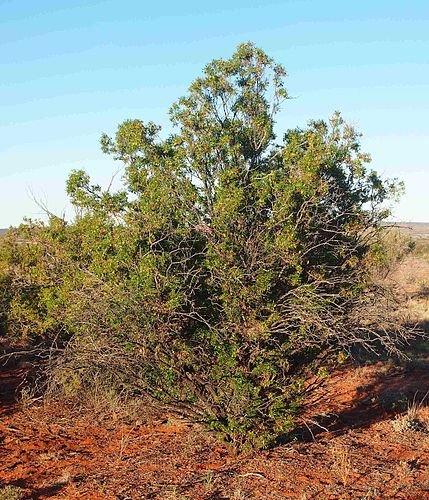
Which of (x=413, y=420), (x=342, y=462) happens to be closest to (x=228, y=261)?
(x=342, y=462)

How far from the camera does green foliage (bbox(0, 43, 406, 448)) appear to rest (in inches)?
336

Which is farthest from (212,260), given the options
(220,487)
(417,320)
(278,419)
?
(417,320)

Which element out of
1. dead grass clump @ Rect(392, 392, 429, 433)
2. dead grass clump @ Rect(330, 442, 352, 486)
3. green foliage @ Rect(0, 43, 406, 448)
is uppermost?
green foliage @ Rect(0, 43, 406, 448)

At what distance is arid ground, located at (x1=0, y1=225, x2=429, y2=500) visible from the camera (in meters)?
8.62

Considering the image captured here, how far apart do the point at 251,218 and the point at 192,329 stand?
2158mm

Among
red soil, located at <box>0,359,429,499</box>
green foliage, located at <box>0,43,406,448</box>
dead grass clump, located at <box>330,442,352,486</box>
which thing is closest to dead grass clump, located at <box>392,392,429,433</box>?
red soil, located at <box>0,359,429,499</box>

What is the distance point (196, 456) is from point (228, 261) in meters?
4.24

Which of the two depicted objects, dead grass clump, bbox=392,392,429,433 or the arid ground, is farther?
dead grass clump, bbox=392,392,429,433

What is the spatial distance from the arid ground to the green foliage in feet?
2.86

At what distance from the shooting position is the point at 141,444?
11266 mm

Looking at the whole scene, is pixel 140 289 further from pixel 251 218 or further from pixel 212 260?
pixel 251 218

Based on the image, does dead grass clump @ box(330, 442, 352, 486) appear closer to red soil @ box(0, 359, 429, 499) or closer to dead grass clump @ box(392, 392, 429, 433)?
red soil @ box(0, 359, 429, 499)

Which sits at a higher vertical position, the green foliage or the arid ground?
the green foliage

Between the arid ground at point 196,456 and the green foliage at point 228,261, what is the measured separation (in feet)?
2.86
